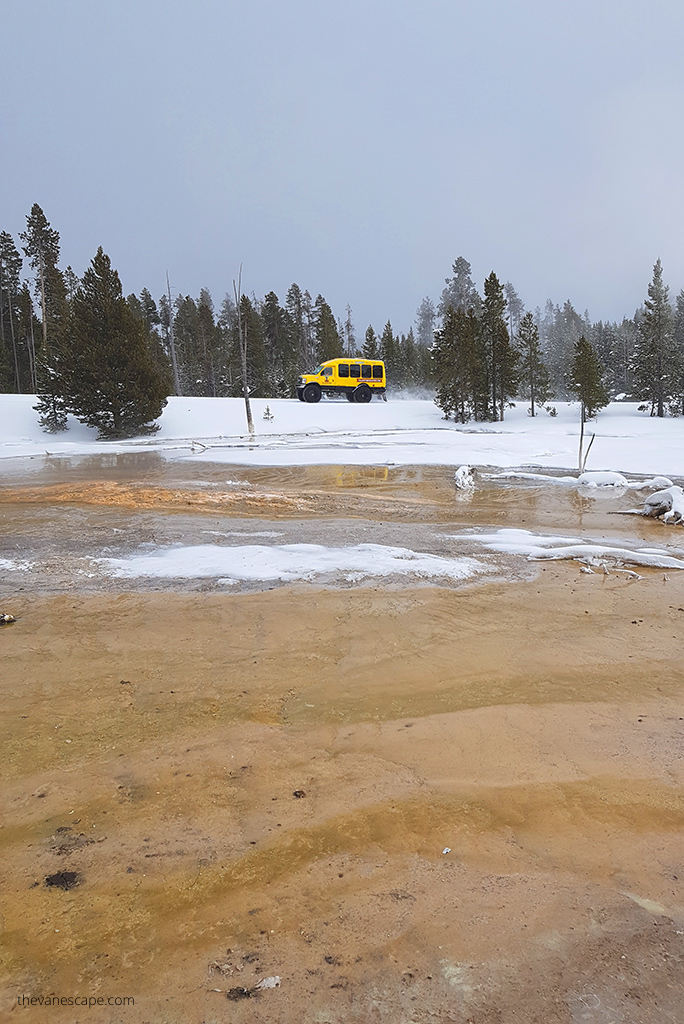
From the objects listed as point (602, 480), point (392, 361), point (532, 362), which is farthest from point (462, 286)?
point (602, 480)

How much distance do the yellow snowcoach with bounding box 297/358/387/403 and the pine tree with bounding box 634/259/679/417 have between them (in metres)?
16.9

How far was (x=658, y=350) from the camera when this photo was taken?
36844mm

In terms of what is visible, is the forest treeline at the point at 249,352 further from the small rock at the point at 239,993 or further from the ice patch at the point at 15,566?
the small rock at the point at 239,993

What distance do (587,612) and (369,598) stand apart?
1.85 metres

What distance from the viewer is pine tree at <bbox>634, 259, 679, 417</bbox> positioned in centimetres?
3688

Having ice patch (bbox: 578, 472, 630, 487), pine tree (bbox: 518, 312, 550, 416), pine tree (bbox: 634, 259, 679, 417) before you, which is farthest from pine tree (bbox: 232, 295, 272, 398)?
ice patch (bbox: 578, 472, 630, 487)

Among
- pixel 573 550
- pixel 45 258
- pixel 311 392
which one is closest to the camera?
pixel 573 550

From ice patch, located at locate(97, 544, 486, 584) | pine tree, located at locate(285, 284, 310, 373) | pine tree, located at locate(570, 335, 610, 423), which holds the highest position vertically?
pine tree, located at locate(285, 284, 310, 373)

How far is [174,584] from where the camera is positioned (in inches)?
230

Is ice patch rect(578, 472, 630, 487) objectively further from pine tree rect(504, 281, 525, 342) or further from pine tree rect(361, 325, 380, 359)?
pine tree rect(504, 281, 525, 342)

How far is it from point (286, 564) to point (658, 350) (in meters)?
37.9

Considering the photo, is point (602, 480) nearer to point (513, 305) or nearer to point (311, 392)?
point (311, 392)

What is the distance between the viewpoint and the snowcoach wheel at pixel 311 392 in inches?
1497

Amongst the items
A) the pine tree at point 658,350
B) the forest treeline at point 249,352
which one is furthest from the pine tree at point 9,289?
the pine tree at point 658,350
